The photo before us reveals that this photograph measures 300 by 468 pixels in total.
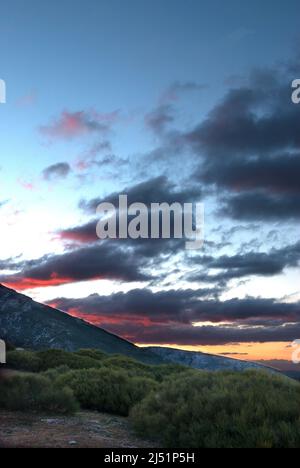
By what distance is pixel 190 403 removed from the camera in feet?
44.3

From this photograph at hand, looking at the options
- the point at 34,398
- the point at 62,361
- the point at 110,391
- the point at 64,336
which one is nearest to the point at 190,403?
the point at 34,398

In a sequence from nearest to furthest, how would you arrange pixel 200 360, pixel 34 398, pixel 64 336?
pixel 34 398
pixel 200 360
pixel 64 336

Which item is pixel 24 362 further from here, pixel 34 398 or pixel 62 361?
pixel 34 398

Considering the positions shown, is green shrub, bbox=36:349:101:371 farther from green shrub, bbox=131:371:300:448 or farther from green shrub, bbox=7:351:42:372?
green shrub, bbox=131:371:300:448

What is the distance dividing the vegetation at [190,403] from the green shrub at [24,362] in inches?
365

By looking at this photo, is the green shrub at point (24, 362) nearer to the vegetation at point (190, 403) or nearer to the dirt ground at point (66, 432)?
the vegetation at point (190, 403)

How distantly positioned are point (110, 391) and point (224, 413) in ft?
25.0

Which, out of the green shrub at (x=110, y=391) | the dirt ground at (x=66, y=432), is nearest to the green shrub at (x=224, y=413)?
the dirt ground at (x=66, y=432)

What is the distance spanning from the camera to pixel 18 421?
14.9 metres

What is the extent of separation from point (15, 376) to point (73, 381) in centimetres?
295

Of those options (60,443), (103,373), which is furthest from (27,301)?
(60,443)

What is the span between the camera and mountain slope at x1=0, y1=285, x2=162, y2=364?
338ft

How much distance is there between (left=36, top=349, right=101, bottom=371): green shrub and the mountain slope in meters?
64.5
